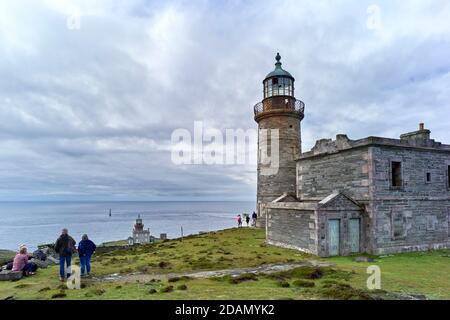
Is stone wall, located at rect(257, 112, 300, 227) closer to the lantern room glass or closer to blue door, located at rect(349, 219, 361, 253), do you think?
the lantern room glass

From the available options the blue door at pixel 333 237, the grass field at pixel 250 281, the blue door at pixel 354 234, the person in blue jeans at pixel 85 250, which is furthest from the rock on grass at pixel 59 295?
the blue door at pixel 354 234

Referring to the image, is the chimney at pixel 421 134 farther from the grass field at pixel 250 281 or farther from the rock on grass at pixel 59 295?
the rock on grass at pixel 59 295

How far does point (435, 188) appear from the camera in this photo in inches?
773

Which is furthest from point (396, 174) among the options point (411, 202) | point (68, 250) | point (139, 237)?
point (139, 237)

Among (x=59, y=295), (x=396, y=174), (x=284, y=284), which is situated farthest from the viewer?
(x=396, y=174)

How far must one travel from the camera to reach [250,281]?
10.5 m

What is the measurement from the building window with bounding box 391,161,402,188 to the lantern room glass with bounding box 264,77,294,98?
12.6 meters

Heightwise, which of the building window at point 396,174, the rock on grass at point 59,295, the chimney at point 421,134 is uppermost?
the chimney at point 421,134

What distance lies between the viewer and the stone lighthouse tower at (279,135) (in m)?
28.0

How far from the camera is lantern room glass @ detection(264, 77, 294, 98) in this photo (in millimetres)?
28141

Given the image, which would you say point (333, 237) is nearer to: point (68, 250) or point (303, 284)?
point (303, 284)

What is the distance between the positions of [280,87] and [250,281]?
21.3 metres
